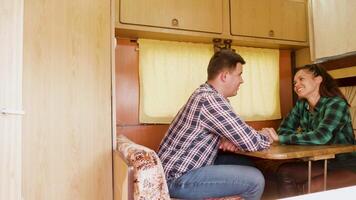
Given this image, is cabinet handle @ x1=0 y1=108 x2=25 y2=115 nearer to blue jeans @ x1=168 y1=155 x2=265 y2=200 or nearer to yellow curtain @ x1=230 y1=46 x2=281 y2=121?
blue jeans @ x1=168 y1=155 x2=265 y2=200

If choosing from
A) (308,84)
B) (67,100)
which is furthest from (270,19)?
(67,100)

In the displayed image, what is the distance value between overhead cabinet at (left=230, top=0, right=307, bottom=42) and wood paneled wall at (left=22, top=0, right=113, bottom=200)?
1.24 meters

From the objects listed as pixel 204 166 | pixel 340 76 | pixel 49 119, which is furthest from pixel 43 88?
pixel 340 76

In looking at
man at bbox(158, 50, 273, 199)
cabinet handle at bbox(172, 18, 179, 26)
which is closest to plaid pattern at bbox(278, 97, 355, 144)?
man at bbox(158, 50, 273, 199)

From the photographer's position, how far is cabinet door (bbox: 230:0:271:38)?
2445 mm

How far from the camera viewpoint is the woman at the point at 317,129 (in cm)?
165

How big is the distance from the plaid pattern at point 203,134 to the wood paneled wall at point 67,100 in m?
0.40

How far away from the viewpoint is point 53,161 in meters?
1.51

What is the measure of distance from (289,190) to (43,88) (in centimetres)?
166

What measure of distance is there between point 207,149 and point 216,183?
193mm

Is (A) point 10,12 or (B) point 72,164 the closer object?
(A) point 10,12

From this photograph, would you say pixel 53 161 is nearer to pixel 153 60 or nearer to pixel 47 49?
pixel 47 49

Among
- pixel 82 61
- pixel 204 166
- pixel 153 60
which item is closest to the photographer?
pixel 204 166

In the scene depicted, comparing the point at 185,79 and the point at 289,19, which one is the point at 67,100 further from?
the point at 289,19
